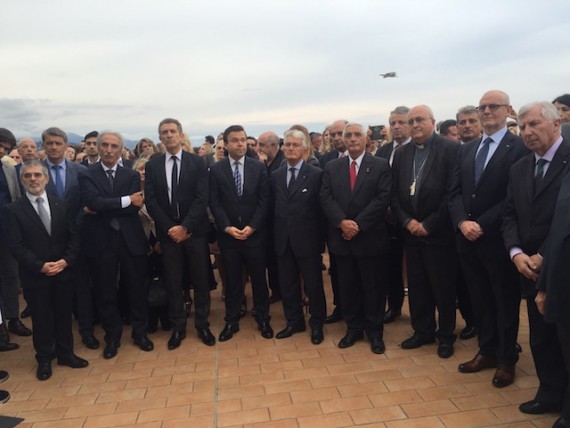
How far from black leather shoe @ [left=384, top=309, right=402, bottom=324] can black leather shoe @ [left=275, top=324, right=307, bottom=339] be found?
0.93 meters

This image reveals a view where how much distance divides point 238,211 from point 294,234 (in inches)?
24.1

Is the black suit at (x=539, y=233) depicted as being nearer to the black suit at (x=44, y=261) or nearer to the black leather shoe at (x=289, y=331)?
the black leather shoe at (x=289, y=331)

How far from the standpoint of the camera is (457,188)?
373 cm

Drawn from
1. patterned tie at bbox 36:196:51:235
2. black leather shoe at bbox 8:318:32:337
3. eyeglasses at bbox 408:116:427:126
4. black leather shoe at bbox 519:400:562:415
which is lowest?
black leather shoe at bbox 519:400:562:415

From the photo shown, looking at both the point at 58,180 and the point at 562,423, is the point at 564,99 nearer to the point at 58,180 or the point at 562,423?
the point at 562,423

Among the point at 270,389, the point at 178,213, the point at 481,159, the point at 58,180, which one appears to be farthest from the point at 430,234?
the point at 58,180

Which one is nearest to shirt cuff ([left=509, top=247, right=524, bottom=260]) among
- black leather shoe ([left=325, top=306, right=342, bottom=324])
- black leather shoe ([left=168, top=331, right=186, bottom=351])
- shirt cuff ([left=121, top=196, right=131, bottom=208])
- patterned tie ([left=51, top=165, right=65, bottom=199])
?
black leather shoe ([left=325, top=306, right=342, bottom=324])

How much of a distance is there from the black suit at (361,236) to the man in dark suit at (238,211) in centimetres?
70

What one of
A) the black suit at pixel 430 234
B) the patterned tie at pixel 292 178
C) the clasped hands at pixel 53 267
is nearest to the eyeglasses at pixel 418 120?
the black suit at pixel 430 234

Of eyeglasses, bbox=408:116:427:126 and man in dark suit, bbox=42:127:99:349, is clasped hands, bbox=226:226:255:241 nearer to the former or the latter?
man in dark suit, bbox=42:127:99:349

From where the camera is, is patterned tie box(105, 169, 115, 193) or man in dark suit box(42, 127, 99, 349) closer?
patterned tie box(105, 169, 115, 193)

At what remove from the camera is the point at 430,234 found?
394 cm

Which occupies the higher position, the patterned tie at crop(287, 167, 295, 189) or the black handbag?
the patterned tie at crop(287, 167, 295, 189)

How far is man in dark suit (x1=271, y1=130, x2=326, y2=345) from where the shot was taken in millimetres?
4371
